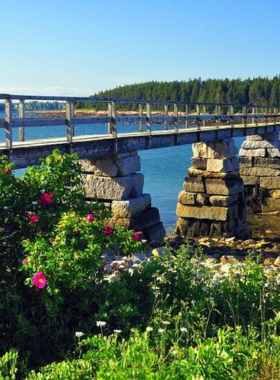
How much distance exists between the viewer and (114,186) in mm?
14172

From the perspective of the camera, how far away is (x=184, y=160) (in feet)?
207

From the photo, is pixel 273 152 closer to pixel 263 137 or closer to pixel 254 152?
pixel 254 152

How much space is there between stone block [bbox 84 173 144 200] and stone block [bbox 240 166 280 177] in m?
13.6

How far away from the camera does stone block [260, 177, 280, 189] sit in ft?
88.8

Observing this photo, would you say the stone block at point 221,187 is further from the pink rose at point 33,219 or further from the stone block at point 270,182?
the pink rose at point 33,219

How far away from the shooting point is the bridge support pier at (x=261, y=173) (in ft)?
88.8

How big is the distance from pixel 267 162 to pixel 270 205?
1.82 meters

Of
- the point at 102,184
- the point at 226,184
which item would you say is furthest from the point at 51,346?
the point at 226,184

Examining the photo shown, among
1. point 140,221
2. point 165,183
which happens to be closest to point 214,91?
point 165,183

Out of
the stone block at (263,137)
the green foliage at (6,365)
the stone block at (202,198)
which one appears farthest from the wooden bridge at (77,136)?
the stone block at (263,137)

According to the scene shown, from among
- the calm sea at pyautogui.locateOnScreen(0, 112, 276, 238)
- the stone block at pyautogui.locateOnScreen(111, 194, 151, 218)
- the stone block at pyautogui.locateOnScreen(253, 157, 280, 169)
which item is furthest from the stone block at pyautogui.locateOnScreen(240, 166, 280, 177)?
the stone block at pyautogui.locateOnScreen(111, 194, 151, 218)

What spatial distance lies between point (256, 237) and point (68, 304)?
15750 mm

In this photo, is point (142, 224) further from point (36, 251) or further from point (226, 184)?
point (36, 251)

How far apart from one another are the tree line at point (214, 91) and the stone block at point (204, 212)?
4311 inches
